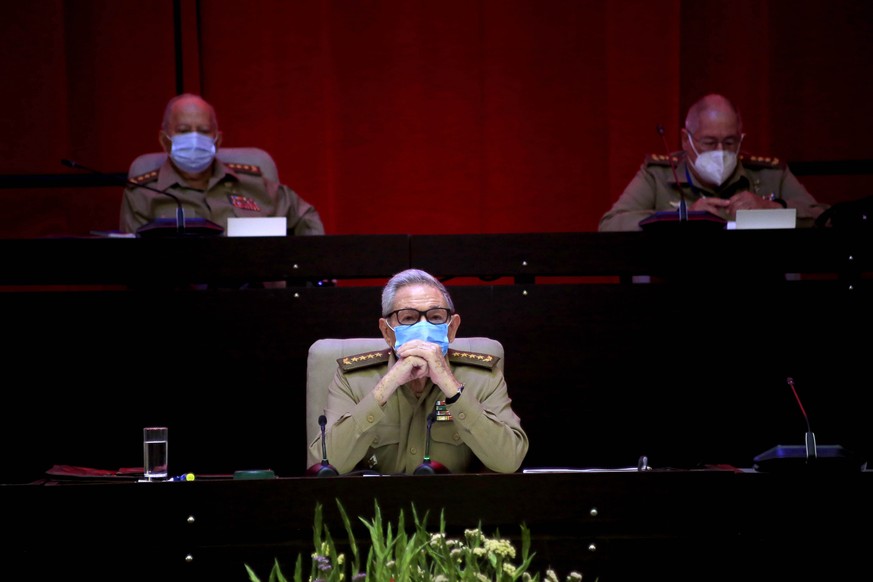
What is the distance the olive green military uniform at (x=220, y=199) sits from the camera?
13.8 feet

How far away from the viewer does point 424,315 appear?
283cm

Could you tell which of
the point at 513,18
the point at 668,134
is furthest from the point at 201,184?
the point at 668,134

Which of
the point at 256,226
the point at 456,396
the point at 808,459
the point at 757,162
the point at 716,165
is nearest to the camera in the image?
the point at 808,459

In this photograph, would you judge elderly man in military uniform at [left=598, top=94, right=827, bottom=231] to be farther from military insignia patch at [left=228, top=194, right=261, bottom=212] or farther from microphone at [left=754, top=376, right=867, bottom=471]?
microphone at [left=754, top=376, right=867, bottom=471]

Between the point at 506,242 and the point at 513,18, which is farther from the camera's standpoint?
the point at 513,18

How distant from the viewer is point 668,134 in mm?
4977

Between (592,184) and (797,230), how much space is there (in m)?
1.97

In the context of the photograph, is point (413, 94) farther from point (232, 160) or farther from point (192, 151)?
point (192, 151)

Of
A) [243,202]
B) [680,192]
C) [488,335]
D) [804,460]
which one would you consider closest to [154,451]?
[488,335]

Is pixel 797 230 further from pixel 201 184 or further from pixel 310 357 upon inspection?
pixel 201 184

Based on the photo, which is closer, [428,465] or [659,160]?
[428,465]

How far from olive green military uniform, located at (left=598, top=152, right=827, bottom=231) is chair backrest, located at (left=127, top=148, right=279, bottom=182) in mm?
1316

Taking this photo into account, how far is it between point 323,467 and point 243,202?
199cm

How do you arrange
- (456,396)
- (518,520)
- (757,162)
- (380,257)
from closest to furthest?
(518,520) < (456,396) < (380,257) < (757,162)
